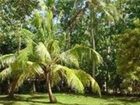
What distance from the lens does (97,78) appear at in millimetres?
37781

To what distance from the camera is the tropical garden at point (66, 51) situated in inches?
754

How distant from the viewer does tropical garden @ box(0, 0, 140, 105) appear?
19141 millimetres

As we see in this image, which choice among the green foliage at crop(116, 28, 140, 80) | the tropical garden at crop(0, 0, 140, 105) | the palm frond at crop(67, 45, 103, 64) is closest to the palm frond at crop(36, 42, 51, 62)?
the tropical garden at crop(0, 0, 140, 105)

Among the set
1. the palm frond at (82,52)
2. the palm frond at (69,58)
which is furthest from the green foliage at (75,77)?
the palm frond at (82,52)

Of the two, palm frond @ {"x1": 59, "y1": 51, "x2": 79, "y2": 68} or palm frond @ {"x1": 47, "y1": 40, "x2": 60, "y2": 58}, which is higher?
palm frond @ {"x1": 47, "y1": 40, "x2": 60, "y2": 58}

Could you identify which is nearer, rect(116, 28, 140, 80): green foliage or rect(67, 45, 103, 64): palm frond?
rect(67, 45, 103, 64): palm frond

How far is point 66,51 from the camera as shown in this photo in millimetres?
21328

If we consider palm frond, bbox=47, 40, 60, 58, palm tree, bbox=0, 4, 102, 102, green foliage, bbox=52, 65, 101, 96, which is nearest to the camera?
green foliage, bbox=52, 65, 101, 96

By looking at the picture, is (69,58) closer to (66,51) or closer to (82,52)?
(66,51)

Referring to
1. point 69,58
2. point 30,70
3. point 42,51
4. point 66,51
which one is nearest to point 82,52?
point 69,58

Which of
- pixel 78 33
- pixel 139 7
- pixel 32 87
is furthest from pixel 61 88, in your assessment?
pixel 139 7

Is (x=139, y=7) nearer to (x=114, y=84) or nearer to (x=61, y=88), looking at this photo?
(x=114, y=84)

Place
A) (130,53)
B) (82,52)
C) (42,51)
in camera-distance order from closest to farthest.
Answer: (42,51) < (82,52) < (130,53)

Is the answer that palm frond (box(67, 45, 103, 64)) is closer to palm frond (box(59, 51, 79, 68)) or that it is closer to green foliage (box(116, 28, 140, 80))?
palm frond (box(59, 51, 79, 68))
